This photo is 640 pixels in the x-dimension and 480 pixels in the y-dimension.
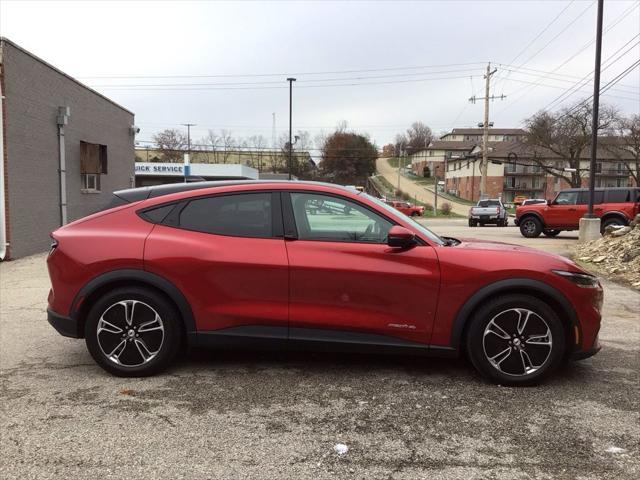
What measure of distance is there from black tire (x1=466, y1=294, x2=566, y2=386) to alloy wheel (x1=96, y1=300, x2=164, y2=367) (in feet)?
8.32

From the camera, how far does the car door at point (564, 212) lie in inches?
775

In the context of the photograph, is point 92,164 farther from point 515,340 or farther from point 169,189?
point 515,340

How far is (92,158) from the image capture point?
17.0 m

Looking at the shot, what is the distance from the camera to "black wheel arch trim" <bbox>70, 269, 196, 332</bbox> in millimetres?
4137

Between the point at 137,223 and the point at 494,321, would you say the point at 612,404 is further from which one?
the point at 137,223

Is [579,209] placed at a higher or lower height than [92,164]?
lower

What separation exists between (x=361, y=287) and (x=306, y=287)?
433mm

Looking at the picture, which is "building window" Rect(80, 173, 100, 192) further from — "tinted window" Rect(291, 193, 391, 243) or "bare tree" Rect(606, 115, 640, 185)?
"bare tree" Rect(606, 115, 640, 185)

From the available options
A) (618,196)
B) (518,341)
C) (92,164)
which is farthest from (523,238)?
(518,341)

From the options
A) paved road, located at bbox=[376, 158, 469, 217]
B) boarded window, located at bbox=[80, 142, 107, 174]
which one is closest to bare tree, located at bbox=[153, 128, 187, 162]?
paved road, located at bbox=[376, 158, 469, 217]

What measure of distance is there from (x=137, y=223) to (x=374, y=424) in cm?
251

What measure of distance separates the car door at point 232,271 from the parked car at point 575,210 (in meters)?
17.8

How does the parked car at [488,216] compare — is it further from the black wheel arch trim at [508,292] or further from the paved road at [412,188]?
the black wheel arch trim at [508,292]

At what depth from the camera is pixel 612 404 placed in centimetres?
386
